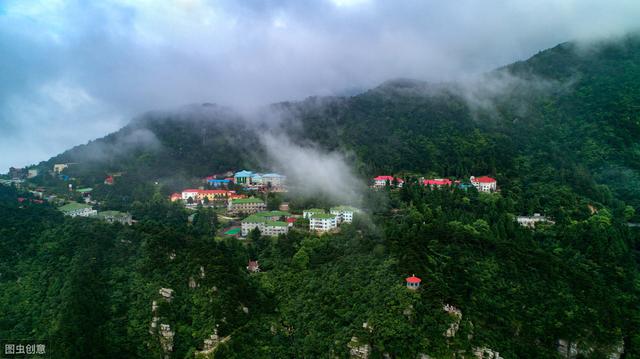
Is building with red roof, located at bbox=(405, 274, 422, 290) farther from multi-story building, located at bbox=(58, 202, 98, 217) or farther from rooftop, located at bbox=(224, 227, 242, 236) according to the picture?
multi-story building, located at bbox=(58, 202, 98, 217)

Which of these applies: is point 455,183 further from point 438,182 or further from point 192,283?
point 192,283

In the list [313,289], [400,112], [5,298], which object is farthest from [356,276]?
[400,112]

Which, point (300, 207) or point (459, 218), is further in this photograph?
point (300, 207)

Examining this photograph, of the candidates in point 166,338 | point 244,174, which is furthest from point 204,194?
point 166,338

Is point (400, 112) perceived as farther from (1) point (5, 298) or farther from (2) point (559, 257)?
(1) point (5, 298)

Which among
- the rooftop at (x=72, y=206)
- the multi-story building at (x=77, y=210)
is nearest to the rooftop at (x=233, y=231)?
the multi-story building at (x=77, y=210)

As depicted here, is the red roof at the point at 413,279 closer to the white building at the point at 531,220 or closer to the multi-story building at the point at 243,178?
the white building at the point at 531,220
